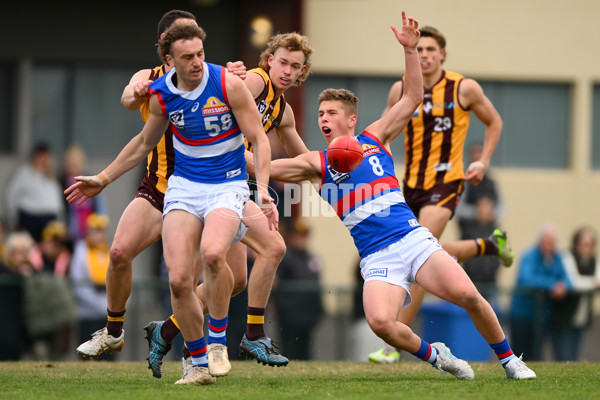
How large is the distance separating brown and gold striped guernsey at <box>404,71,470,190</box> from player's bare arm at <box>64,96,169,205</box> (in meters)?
2.71

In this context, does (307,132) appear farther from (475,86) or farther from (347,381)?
(347,381)

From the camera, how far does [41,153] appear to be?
14102 mm

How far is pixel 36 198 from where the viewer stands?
14.1 meters

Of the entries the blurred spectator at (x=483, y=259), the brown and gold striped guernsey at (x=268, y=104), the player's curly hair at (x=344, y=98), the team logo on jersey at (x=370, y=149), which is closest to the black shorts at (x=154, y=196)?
the brown and gold striped guernsey at (x=268, y=104)

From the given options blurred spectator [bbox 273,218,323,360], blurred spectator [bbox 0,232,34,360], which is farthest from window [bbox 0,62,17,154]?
blurred spectator [bbox 273,218,323,360]

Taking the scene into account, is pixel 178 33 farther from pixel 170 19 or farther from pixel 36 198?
pixel 36 198

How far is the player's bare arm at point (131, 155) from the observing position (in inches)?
274

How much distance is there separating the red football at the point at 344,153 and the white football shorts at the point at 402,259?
67 centimetres

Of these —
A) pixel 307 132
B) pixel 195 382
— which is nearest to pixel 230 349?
pixel 195 382

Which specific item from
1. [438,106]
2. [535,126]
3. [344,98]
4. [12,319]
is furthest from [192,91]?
[535,126]

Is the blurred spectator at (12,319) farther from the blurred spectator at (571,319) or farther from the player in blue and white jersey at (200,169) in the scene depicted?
the blurred spectator at (571,319)

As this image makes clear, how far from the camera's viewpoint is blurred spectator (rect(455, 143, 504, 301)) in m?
12.0

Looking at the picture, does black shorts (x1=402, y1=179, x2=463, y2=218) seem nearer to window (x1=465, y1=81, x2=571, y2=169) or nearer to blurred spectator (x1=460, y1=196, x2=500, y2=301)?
blurred spectator (x1=460, y1=196, x2=500, y2=301)

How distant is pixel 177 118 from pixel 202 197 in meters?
0.57
